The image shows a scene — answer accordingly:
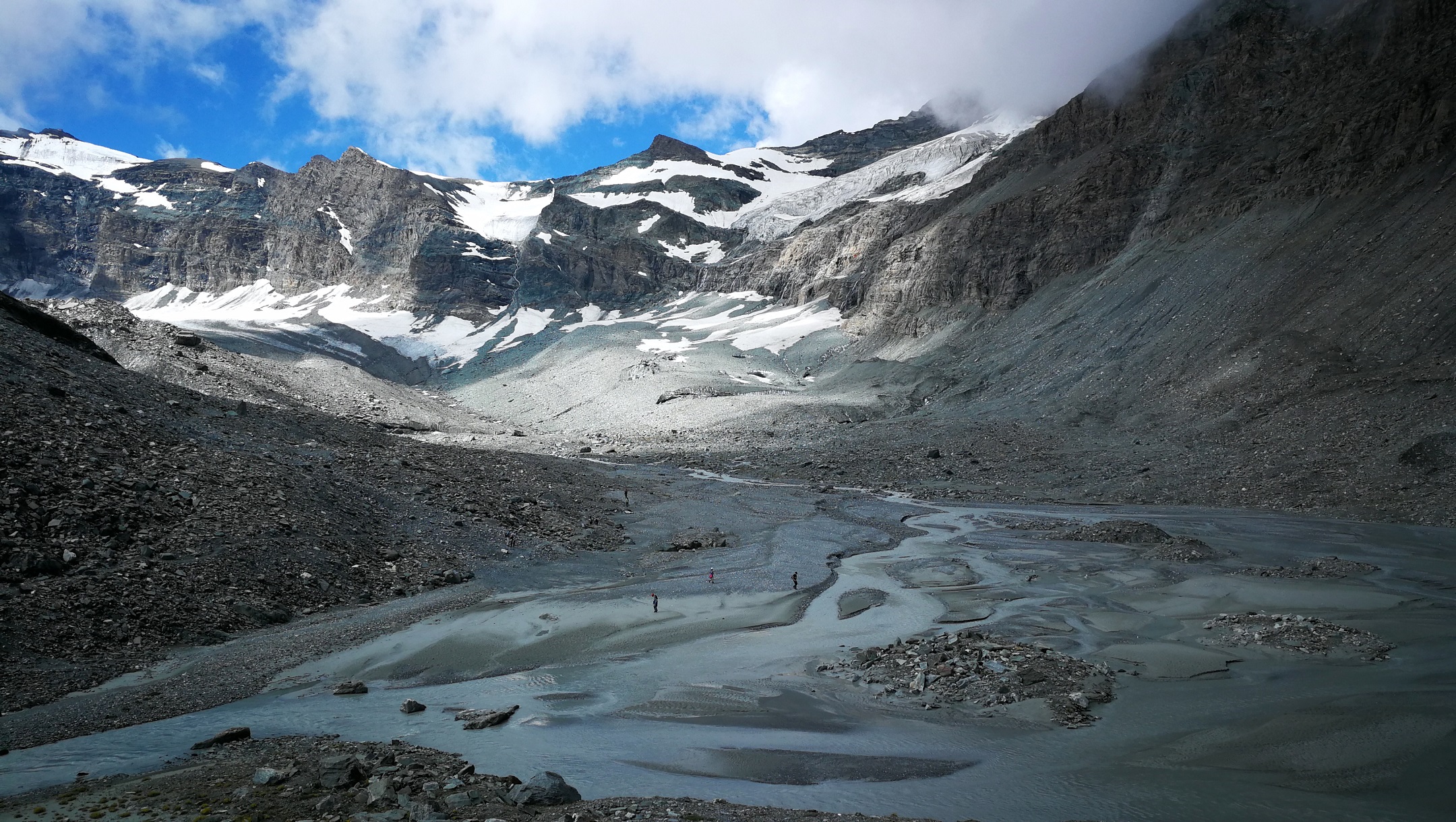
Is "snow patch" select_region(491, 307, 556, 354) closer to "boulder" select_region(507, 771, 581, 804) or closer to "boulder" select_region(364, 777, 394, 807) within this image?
"boulder" select_region(364, 777, 394, 807)

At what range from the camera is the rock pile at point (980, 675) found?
35.7 feet

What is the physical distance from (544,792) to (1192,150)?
76.2 meters

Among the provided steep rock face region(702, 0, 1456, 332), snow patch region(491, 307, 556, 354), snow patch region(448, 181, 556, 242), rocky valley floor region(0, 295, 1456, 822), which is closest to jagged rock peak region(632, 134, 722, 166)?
snow patch region(448, 181, 556, 242)

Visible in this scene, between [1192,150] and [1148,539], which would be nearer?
[1148,539]

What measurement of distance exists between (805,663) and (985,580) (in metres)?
8.45

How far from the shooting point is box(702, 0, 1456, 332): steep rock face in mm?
48625

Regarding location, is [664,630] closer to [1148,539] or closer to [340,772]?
[340,772]

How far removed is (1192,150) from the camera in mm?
65812

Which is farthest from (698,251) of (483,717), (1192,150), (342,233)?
(483,717)

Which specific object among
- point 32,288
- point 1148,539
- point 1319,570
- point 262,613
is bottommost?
point 1319,570

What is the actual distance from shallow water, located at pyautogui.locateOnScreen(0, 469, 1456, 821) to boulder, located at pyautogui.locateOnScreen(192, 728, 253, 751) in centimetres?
22

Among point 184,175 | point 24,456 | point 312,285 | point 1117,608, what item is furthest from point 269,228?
point 1117,608

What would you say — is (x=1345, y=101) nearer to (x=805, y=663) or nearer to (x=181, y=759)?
(x=805, y=663)

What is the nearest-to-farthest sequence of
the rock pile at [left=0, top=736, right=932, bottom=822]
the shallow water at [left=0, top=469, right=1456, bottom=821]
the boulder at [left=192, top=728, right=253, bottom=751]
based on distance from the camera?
the rock pile at [left=0, top=736, right=932, bottom=822]
the shallow water at [left=0, top=469, right=1456, bottom=821]
the boulder at [left=192, top=728, right=253, bottom=751]
